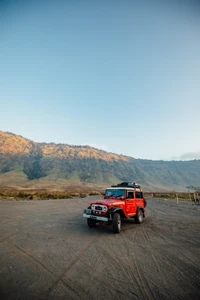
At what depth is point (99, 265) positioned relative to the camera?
5102 mm

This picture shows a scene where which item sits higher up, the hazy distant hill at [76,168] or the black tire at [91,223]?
the hazy distant hill at [76,168]

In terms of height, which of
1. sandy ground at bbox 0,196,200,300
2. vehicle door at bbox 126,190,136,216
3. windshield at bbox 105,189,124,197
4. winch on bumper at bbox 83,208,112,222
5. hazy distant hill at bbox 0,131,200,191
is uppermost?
hazy distant hill at bbox 0,131,200,191

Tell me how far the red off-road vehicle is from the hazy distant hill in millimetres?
82006

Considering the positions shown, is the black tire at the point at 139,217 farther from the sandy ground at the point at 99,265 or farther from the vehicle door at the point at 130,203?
the sandy ground at the point at 99,265

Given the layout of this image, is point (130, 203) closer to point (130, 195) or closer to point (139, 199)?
point (130, 195)

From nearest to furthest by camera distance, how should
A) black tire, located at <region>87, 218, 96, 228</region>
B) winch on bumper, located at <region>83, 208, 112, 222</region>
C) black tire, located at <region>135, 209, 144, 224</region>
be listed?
1. winch on bumper, located at <region>83, 208, 112, 222</region>
2. black tire, located at <region>87, 218, 96, 228</region>
3. black tire, located at <region>135, 209, 144, 224</region>

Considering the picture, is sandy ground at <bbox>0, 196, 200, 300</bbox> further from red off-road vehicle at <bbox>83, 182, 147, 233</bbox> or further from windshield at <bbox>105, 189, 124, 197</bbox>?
windshield at <bbox>105, 189, 124, 197</bbox>

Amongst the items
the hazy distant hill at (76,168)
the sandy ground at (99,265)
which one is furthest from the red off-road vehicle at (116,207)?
the hazy distant hill at (76,168)

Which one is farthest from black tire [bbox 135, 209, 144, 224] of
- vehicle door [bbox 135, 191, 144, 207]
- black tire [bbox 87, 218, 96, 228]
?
black tire [bbox 87, 218, 96, 228]

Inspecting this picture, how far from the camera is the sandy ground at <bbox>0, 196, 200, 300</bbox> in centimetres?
382

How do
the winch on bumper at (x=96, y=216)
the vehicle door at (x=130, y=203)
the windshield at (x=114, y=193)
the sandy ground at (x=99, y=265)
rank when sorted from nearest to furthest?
the sandy ground at (x=99, y=265), the winch on bumper at (x=96, y=216), the vehicle door at (x=130, y=203), the windshield at (x=114, y=193)

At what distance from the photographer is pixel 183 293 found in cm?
381

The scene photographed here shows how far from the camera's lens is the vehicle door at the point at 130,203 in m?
9.85

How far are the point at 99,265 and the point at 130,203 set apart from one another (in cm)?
535
